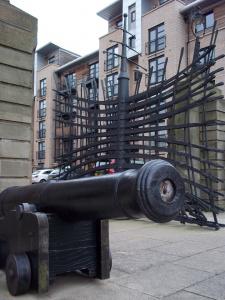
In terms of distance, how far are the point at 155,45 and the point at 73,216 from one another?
1234 inches

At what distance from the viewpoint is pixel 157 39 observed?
3378 cm

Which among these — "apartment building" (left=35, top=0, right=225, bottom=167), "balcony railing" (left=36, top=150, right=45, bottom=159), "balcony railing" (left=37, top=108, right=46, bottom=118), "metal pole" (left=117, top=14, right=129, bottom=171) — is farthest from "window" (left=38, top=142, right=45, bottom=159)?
"metal pole" (left=117, top=14, right=129, bottom=171)

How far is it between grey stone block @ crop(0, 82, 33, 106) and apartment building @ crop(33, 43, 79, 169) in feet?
117

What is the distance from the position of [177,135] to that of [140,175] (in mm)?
8526

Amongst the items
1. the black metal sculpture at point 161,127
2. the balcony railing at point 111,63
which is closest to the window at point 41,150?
the balcony railing at point 111,63

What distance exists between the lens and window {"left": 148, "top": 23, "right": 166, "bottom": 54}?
33.2 meters

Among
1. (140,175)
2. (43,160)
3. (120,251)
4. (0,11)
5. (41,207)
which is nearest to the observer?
(140,175)

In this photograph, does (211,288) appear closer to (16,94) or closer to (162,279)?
(162,279)

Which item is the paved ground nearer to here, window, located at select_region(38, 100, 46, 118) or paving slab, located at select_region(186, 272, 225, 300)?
paving slab, located at select_region(186, 272, 225, 300)

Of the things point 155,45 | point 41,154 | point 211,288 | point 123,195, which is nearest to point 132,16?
point 155,45

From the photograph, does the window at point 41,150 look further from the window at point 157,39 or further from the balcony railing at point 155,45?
the window at point 157,39

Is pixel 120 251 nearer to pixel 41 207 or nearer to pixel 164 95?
pixel 41 207

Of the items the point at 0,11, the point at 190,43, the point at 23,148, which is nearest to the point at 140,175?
the point at 23,148

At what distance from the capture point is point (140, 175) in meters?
3.10
